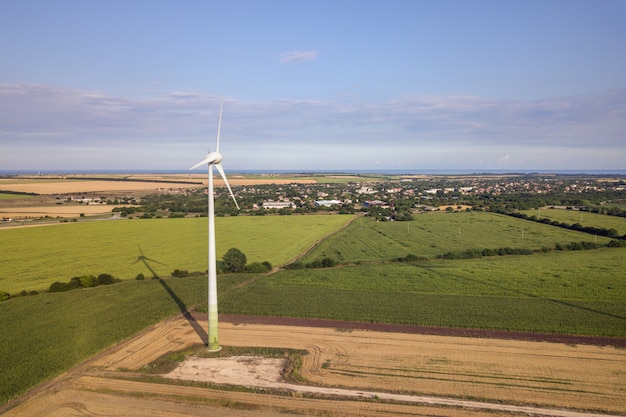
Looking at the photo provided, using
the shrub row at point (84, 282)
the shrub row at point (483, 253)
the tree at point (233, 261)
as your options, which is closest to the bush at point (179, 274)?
the tree at point (233, 261)

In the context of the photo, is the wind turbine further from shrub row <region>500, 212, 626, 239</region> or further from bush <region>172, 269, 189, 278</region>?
shrub row <region>500, 212, 626, 239</region>

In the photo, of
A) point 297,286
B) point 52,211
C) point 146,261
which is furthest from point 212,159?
point 52,211

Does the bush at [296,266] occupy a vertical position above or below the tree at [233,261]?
below

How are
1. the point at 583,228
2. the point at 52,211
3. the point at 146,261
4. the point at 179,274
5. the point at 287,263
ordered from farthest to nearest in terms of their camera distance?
the point at 52,211, the point at 583,228, the point at 287,263, the point at 146,261, the point at 179,274

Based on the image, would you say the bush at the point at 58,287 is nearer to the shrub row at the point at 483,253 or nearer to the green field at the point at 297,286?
the green field at the point at 297,286

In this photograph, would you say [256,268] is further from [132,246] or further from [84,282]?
[132,246]

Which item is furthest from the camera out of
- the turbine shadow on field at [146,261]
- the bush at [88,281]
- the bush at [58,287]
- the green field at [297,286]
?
the turbine shadow on field at [146,261]

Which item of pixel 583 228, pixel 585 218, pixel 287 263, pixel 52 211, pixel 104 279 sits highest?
pixel 52 211

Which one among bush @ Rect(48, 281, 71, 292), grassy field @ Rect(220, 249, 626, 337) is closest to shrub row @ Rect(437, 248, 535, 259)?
grassy field @ Rect(220, 249, 626, 337)
